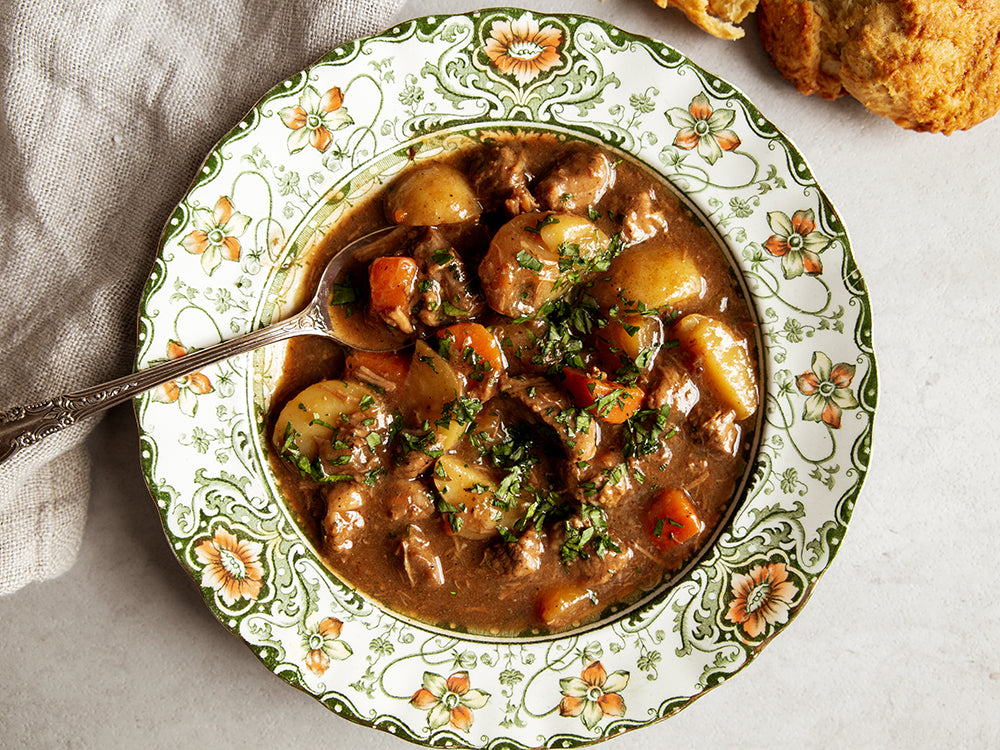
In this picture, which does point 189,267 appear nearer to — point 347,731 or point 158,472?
point 158,472

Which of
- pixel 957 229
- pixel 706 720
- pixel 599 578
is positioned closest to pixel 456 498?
pixel 599 578

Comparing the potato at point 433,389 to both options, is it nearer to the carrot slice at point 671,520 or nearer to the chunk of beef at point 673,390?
the chunk of beef at point 673,390

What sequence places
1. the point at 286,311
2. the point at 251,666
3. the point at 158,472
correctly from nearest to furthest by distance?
the point at 158,472 < the point at 286,311 < the point at 251,666

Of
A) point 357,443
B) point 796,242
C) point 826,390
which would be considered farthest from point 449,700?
point 796,242

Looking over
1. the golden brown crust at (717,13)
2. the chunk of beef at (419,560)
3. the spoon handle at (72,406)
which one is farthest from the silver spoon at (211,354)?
the golden brown crust at (717,13)

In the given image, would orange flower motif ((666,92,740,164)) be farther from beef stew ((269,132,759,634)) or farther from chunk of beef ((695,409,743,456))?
chunk of beef ((695,409,743,456))
